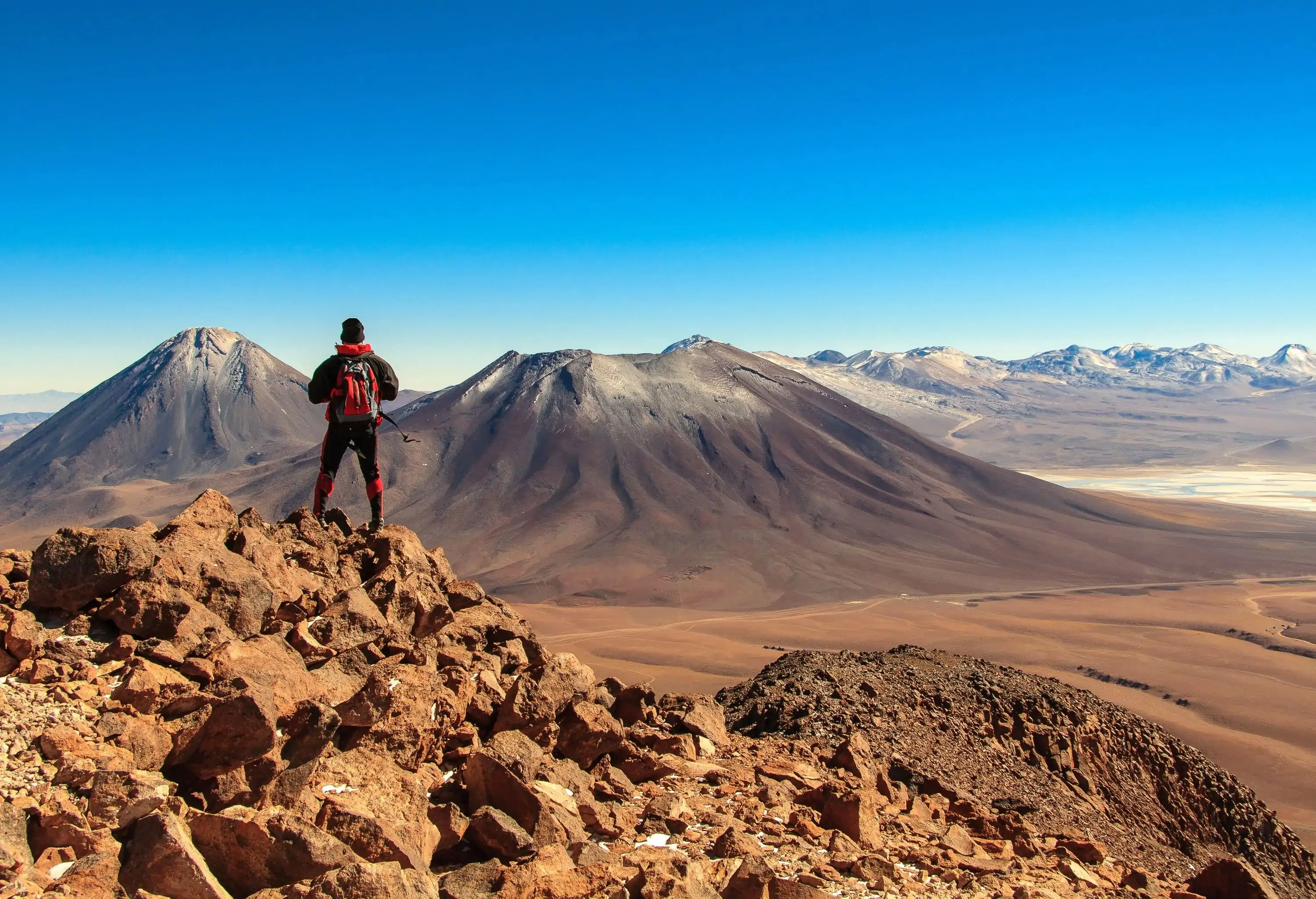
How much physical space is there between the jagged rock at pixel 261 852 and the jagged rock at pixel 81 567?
2.53 metres

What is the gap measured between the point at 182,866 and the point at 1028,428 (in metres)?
176

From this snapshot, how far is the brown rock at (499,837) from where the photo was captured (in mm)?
4582

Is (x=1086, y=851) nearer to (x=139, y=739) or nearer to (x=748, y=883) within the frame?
(x=748, y=883)

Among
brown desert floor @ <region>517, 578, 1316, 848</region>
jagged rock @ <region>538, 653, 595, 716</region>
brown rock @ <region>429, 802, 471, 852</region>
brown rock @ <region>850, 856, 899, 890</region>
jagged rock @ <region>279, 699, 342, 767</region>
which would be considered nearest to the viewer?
brown rock @ <region>429, 802, 471, 852</region>

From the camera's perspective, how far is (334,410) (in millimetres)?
8266

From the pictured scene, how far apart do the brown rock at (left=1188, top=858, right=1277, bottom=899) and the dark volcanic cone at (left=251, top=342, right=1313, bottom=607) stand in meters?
42.4

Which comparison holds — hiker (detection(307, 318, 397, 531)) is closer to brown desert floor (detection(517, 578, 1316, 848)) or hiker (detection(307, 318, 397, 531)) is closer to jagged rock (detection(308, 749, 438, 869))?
jagged rock (detection(308, 749, 438, 869))

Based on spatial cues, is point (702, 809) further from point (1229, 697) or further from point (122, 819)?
point (1229, 697)

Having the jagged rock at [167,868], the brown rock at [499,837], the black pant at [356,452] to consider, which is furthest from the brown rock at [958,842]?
the black pant at [356,452]

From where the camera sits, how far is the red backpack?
8117 millimetres

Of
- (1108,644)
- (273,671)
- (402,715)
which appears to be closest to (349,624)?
(273,671)

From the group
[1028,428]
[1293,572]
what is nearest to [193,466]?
[1293,572]

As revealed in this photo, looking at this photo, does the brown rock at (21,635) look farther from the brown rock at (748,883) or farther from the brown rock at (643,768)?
the brown rock at (748,883)

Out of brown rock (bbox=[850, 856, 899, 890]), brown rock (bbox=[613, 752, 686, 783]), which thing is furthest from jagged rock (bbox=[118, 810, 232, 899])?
brown rock (bbox=[850, 856, 899, 890])
